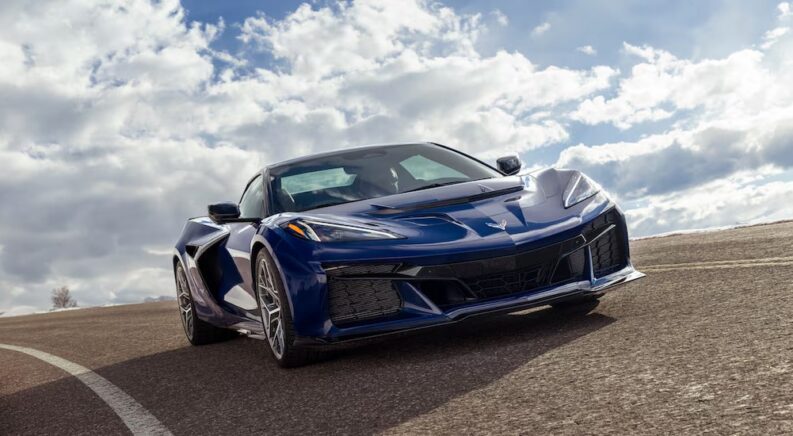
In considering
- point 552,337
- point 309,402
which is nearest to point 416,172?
point 552,337

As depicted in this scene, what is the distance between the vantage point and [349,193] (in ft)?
18.0

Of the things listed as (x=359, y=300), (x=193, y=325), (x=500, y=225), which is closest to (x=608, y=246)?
(x=500, y=225)

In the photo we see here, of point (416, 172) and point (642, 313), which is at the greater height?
point (416, 172)

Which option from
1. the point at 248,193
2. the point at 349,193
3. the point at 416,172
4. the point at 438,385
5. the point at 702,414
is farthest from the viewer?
the point at 248,193

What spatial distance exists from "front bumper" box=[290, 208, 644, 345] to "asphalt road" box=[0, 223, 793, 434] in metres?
0.19

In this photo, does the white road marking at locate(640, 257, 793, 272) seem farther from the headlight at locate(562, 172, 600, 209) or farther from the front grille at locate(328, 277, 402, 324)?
the front grille at locate(328, 277, 402, 324)

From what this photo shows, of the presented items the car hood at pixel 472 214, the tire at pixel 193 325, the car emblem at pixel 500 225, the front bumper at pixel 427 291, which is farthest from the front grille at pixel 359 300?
the tire at pixel 193 325

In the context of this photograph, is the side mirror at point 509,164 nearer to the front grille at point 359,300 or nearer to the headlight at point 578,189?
the headlight at point 578,189

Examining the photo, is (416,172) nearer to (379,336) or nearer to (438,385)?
(379,336)

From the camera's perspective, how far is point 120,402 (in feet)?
15.6

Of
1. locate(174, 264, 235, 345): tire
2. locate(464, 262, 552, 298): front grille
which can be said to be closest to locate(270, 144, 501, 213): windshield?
locate(464, 262, 552, 298): front grille

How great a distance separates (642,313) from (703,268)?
5.57 ft

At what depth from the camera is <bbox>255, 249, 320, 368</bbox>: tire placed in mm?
4570

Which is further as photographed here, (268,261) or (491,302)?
(268,261)
